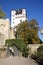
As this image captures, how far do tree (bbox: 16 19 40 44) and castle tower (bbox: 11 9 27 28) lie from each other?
59.5 meters

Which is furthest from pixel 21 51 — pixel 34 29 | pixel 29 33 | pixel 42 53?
pixel 34 29

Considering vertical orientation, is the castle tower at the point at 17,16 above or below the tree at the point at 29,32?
above

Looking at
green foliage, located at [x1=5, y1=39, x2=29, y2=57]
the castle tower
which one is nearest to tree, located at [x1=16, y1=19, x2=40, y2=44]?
green foliage, located at [x1=5, y1=39, x2=29, y2=57]

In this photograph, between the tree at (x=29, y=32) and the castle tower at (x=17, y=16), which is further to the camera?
the castle tower at (x=17, y=16)

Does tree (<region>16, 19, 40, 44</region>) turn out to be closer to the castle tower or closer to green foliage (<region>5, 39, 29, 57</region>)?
green foliage (<region>5, 39, 29, 57</region>)

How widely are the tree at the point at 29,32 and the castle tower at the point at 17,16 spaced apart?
59.5 meters

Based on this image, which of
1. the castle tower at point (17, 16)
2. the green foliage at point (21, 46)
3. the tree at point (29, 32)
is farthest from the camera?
the castle tower at point (17, 16)

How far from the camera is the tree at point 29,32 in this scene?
3625 centimetres

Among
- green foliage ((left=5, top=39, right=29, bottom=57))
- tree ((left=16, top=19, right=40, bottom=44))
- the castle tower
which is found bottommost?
green foliage ((left=5, top=39, right=29, bottom=57))

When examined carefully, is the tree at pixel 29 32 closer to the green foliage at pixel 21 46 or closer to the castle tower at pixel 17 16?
the green foliage at pixel 21 46

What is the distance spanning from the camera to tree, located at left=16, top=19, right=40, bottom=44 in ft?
119

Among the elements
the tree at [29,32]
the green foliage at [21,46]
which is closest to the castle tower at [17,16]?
the tree at [29,32]

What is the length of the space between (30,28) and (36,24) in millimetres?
2511

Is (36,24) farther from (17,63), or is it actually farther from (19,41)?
(17,63)
